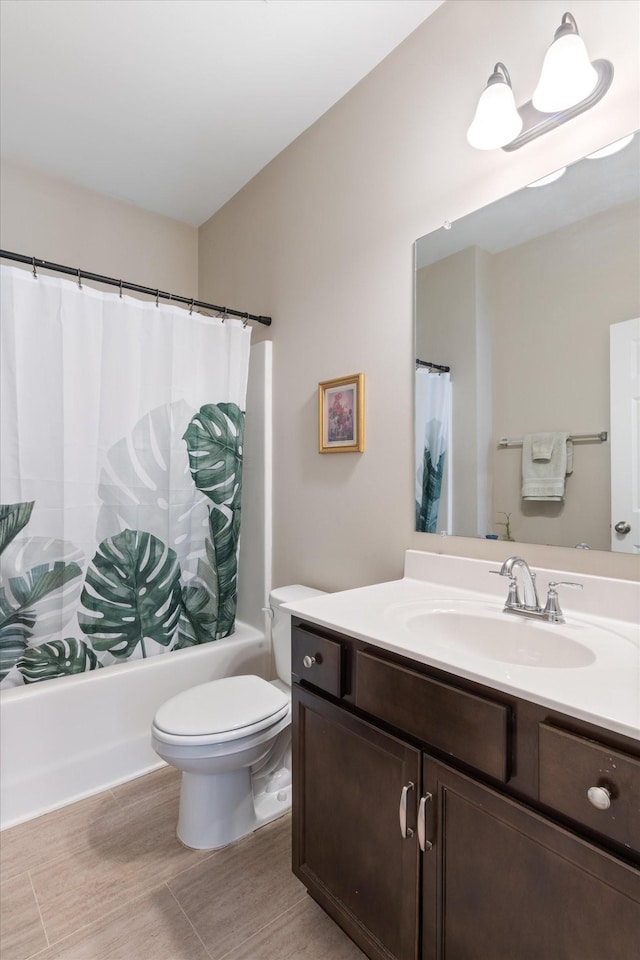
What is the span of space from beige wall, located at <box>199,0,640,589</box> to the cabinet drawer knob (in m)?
0.59

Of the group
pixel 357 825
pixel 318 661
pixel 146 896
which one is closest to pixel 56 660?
pixel 146 896

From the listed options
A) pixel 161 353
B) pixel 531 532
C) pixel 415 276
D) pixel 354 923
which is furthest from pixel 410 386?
pixel 354 923

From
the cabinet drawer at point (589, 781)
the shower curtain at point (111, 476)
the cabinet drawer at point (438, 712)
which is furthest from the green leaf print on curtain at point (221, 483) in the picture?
the cabinet drawer at point (589, 781)

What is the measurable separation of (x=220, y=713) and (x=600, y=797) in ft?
3.74

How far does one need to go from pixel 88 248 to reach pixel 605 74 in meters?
2.24

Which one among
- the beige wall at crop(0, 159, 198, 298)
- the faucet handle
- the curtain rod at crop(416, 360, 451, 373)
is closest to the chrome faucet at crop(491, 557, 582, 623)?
the faucet handle

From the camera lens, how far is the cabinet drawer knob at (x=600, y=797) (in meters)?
0.68

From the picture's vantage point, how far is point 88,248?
96.2 inches

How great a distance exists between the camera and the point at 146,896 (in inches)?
53.9

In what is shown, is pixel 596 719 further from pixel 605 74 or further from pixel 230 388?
pixel 230 388

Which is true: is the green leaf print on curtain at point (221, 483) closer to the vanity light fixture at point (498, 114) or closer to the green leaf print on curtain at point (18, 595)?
the green leaf print on curtain at point (18, 595)

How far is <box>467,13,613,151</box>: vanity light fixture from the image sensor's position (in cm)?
112

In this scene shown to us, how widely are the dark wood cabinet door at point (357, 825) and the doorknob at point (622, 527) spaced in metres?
0.69

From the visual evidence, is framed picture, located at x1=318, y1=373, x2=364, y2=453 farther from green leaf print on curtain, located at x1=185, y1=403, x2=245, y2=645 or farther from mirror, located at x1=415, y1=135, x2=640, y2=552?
green leaf print on curtain, located at x1=185, y1=403, x2=245, y2=645
